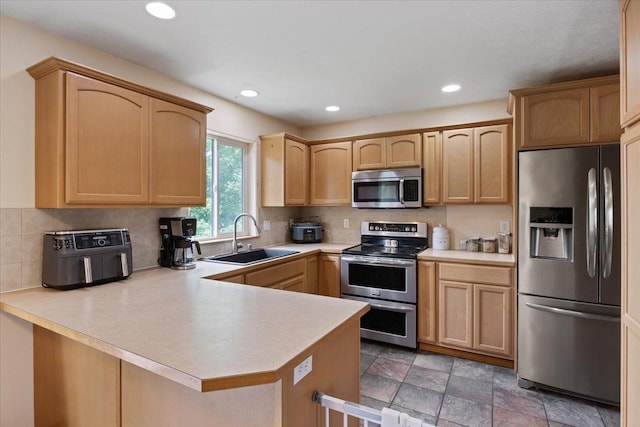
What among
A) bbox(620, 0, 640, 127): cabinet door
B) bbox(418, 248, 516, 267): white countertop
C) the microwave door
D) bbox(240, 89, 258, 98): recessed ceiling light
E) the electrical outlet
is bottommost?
the electrical outlet

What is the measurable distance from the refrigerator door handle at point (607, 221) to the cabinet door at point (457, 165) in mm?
1056

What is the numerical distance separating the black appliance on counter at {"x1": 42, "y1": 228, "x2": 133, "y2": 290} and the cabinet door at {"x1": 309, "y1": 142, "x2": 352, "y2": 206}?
230cm

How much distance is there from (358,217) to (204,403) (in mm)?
2971

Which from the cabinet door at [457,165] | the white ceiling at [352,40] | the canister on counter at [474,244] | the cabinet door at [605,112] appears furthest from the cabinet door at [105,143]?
the cabinet door at [605,112]

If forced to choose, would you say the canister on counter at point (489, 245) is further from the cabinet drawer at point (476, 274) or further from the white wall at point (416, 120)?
the white wall at point (416, 120)

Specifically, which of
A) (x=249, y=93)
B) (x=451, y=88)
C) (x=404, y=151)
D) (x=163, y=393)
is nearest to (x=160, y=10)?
(x=249, y=93)

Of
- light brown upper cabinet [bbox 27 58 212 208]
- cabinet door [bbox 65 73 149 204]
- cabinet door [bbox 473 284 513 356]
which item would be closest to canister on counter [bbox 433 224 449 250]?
cabinet door [bbox 473 284 513 356]

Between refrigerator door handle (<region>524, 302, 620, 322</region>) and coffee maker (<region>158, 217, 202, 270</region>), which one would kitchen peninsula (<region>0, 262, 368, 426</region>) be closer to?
coffee maker (<region>158, 217, 202, 270</region>)

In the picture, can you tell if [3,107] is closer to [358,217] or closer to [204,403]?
[204,403]

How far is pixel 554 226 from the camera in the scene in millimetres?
2250

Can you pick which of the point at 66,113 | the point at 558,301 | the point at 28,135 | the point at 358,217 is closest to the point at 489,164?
the point at 558,301

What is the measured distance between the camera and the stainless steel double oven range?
9.68 ft

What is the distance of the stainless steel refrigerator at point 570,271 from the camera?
2082 millimetres

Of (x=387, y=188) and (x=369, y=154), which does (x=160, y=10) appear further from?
(x=387, y=188)
